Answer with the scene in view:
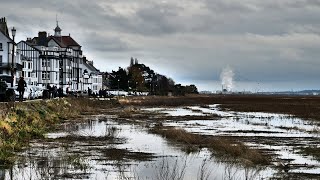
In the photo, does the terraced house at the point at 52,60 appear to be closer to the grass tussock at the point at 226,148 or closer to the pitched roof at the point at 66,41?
the pitched roof at the point at 66,41

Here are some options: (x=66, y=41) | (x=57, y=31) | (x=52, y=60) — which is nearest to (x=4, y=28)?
(x=52, y=60)

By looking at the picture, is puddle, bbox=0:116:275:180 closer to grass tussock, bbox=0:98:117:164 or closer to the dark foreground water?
the dark foreground water

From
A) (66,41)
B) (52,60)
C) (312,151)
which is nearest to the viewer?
(312,151)

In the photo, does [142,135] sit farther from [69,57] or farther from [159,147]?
[69,57]

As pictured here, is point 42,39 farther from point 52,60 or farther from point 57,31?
point 57,31

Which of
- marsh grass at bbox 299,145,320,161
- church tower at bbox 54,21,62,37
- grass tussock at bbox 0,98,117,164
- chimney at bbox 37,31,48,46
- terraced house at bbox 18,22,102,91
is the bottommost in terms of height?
marsh grass at bbox 299,145,320,161

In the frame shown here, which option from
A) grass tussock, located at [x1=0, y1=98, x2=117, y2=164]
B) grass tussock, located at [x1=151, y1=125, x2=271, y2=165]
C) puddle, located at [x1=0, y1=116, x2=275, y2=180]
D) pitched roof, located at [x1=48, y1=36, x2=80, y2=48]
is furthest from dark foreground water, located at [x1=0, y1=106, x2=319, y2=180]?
pitched roof, located at [x1=48, y1=36, x2=80, y2=48]

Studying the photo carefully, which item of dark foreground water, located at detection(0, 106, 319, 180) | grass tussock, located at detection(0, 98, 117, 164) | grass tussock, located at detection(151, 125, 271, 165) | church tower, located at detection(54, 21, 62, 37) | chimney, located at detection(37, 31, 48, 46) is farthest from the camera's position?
church tower, located at detection(54, 21, 62, 37)

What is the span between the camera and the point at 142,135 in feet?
120

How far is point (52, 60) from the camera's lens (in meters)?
132

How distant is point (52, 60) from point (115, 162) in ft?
370

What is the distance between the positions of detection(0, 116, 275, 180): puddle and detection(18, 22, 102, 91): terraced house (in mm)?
90447

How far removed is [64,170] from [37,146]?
8445 millimetres

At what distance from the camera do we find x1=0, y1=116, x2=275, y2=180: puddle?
19.4 metres
